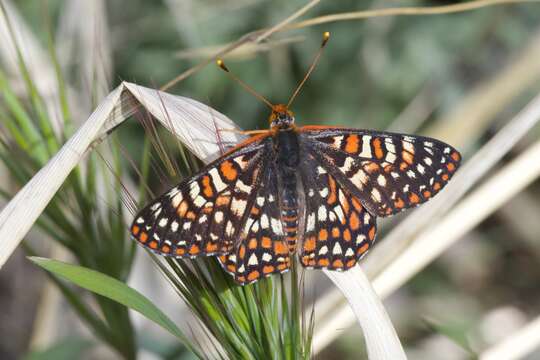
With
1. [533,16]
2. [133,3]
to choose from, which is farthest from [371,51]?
[133,3]

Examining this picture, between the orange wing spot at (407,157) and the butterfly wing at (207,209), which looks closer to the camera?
the butterfly wing at (207,209)

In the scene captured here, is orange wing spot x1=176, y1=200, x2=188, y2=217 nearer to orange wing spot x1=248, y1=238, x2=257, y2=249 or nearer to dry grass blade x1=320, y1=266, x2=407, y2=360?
orange wing spot x1=248, y1=238, x2=257, y2=249

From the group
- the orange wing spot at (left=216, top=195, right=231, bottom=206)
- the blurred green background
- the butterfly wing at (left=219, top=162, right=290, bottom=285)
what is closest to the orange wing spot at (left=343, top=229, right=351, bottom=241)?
the butterfly wing at (left=219, top=162, right=290, bottom=285)

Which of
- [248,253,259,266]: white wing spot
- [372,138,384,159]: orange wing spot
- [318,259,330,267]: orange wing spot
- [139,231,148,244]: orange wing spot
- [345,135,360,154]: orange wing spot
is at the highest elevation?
[345,135,360,154]: orange wing spot

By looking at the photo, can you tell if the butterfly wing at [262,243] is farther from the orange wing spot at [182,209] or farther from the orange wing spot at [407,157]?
the orange wing spot at [407,157]

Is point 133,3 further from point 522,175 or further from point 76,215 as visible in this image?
point 522,175

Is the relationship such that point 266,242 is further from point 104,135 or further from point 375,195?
point 104,135

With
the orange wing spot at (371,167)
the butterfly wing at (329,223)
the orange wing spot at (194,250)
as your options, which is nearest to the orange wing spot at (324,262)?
the butterfly wing at (329,223)
